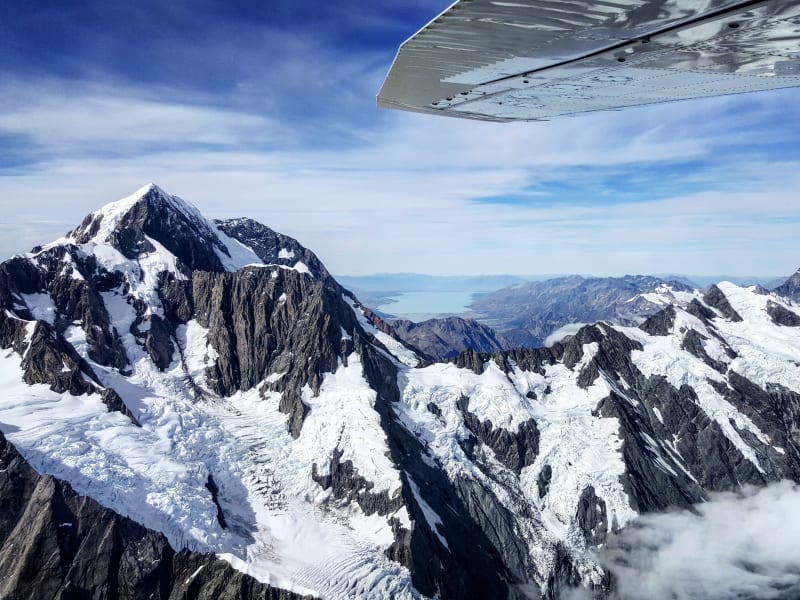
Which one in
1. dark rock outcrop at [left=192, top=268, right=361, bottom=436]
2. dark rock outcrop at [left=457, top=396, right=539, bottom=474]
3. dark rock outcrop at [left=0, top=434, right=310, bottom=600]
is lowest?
dark rock outcrop at [left=457, top=396, right=539, bottom=474]

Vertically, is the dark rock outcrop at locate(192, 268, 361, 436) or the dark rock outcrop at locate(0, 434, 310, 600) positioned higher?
the dark rock outcrop at locate(192, 268, 361, 436)

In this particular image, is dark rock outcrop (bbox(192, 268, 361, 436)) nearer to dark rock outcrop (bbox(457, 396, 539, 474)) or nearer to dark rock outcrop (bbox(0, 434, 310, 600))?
dark rock outcrop (bbox(457, 396, 539, 474))

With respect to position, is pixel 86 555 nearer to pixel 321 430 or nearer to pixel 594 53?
pixel 321 430

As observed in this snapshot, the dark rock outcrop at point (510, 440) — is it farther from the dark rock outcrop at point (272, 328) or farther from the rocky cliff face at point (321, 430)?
the dark rock outcrop at point (272, 328)

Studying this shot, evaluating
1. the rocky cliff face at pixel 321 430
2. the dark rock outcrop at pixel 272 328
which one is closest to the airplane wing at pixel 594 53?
the rocky cliff face at pixel 321 430

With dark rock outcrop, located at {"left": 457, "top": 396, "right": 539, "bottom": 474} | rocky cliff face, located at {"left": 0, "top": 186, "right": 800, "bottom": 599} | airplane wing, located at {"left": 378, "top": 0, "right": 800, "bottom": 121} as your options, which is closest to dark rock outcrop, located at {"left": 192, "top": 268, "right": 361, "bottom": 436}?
rocky cliff face, located at {"left": 0, "top": 186, "right": 800, "bottom": 599}

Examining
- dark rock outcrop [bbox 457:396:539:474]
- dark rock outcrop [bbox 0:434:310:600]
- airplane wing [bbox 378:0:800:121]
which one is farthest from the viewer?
dark rock outcrop [bbox 457:396:539:474]

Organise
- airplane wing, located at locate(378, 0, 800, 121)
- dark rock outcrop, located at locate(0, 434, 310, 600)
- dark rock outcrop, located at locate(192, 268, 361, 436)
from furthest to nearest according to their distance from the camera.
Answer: dark rock outcrop, located at locate(192, 268, 361, 436) < dark rock outcrop, located at locate(0, 434, 310, 600) < airplane wing, located at locate(378, 0, 800, 121)
